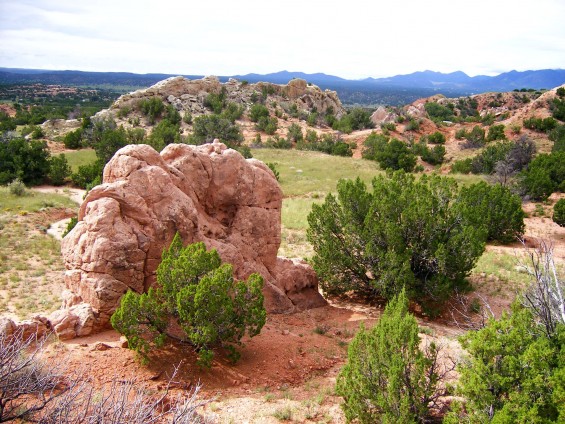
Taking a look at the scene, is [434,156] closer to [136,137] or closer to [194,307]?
[136,137]

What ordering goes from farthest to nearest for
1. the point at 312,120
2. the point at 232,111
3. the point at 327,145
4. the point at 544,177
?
the point at 312,120 → the point at 232,111 → the point at 327,145 → the point at 544,177

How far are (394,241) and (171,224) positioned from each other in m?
5.85

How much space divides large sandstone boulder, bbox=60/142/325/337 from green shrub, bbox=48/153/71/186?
25.6 metres

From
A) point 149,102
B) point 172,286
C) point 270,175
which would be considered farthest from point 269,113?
point 172,286

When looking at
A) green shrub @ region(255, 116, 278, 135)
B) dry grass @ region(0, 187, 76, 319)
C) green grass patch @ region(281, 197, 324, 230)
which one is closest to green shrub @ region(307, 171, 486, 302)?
dry grass @ region(0, 187, 76, 319)

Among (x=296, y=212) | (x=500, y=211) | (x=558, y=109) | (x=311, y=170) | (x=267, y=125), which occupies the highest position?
(x=558, y=109)

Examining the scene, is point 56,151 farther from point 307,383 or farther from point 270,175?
point 307,383

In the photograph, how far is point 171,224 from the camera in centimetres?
977

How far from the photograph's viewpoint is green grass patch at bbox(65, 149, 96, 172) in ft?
125

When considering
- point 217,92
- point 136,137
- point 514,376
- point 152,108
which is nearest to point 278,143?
point 136,137

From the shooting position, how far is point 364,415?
20.7 ft

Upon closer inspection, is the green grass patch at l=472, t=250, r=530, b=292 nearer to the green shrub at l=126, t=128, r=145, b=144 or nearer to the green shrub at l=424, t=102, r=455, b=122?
the green shrub at l=126, t=128, r=145, b=144

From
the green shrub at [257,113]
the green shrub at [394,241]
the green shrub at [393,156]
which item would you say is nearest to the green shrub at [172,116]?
the green shrub at [257,113]

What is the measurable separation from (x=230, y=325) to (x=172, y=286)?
1.30 m
